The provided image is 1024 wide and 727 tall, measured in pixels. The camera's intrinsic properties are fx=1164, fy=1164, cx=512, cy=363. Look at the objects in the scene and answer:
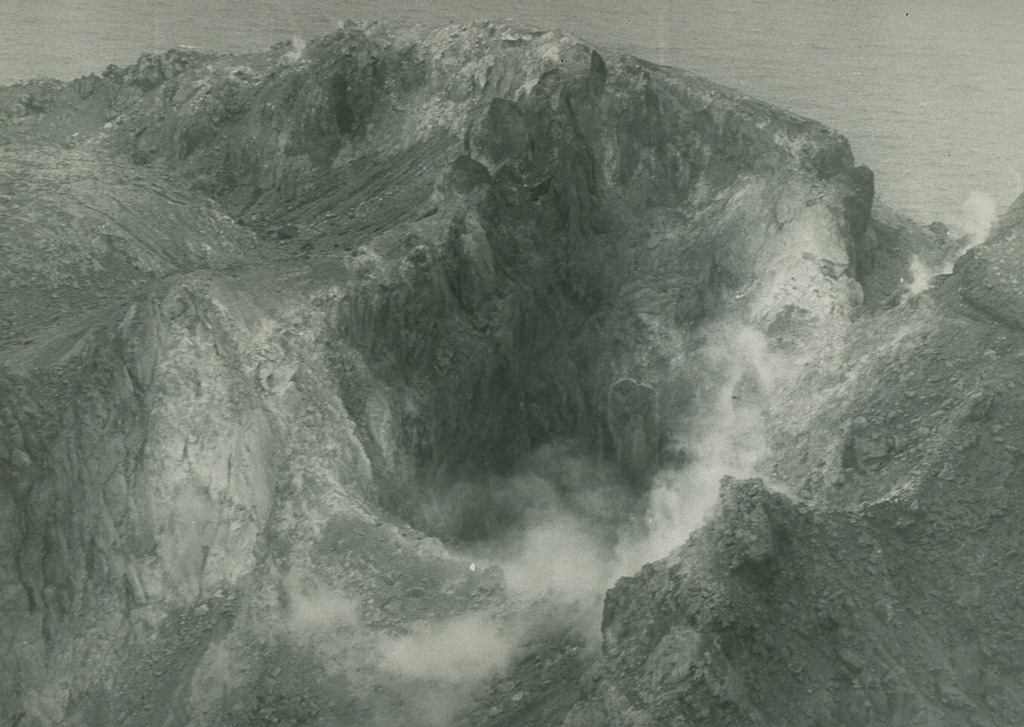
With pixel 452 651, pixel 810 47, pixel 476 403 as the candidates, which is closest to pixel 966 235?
pixel 476 403

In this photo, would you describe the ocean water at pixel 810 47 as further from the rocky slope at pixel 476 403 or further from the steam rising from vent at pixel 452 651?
the steam rising from vent at pixel 452 651

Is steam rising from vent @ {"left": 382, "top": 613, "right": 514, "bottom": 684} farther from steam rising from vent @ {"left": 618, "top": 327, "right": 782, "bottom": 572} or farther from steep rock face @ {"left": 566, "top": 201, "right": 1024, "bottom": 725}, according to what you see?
steam rising from vent @ {"left": 618, "top": 327, "right": 782, "bottom": 572}

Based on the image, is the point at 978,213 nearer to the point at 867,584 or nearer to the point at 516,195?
the point at 516,195

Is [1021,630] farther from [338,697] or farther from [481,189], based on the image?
[481,189]

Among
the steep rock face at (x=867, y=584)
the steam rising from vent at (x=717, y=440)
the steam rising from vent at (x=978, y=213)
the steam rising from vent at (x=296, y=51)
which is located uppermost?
the steam rising from vent at (x=296, y=51)

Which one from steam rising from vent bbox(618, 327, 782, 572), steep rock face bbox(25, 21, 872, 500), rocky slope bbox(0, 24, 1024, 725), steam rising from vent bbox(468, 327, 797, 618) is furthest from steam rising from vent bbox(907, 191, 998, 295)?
steam rising from vent bbox(468, 327, 797, 618)

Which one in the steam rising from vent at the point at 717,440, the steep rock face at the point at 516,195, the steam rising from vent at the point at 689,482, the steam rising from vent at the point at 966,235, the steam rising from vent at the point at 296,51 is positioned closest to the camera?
the steam rising from vent at the point at 689,482

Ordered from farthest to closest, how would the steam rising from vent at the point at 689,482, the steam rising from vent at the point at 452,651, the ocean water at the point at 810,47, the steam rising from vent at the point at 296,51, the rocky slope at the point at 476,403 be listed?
the ocean water at the point at 810,47, the steam rising from vent at the point at 296,51, the steam rising from vent at the point at 689,482, the steam rising from vent at the point at 452,651, the rocky slope at the point at 476,403

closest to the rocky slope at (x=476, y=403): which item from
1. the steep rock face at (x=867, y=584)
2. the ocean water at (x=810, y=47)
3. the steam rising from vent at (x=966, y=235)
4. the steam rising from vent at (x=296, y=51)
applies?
the steep rock face at (x=867, y=584)
